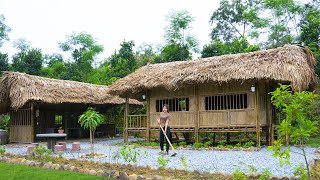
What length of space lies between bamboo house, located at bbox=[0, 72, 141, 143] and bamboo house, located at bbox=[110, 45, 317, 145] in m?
3.37

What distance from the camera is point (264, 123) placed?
12.1 m

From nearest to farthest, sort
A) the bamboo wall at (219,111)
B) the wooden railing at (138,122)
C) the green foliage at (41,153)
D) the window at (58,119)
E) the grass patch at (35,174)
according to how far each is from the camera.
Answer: the grass patch at (35,174)
the green foliage at (41,153)
the bamboo wall at (219,111)
the wooden railing at (138,122)
the window at (58,119)

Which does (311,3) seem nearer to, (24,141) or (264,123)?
(264,123)

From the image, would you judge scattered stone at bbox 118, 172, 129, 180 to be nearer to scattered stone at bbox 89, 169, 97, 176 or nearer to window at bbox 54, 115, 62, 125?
scattered stone at bbox 89, 169, 97, 176

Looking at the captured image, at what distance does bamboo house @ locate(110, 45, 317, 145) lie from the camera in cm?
1125

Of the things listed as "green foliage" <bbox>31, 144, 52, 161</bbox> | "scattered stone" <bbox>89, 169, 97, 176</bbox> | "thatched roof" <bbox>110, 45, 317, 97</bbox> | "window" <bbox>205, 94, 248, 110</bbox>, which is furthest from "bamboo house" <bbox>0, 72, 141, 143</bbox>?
"scattered stone" <bbox>89, 169, 97, 176</bbox>

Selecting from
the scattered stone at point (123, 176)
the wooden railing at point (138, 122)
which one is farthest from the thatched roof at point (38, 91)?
the scattered stone at point (123, 176)

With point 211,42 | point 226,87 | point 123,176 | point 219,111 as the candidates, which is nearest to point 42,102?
point 219,111

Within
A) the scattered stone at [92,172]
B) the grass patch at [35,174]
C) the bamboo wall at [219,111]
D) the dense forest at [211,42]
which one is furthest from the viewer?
the dense forest at [211,42]

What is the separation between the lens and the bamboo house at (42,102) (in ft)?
47.5

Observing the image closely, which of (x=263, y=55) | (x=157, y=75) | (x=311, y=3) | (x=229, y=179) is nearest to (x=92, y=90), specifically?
(x=157, y=75)

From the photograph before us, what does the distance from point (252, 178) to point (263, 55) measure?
716cm

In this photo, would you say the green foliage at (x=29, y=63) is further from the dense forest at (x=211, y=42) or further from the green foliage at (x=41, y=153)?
the green foliage at (x=41, y=153)

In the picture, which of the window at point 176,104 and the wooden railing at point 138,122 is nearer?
the window at point 176,104
